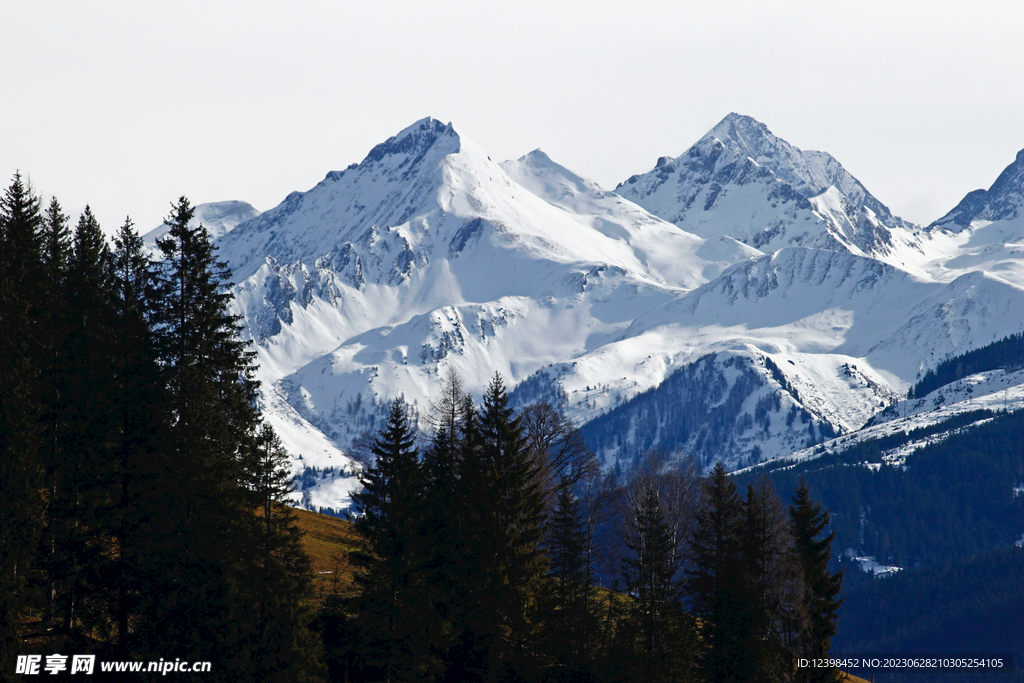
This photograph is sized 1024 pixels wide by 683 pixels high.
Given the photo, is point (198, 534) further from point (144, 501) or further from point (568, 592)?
point (568, 592)

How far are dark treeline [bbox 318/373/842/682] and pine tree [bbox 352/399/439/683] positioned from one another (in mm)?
85

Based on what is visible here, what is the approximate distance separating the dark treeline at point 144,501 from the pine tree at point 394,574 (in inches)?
152

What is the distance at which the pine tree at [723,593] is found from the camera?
207ft

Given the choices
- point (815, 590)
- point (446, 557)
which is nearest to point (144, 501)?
point (446, 557)

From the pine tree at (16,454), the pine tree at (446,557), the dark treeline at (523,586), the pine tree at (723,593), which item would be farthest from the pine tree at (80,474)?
the pine tree at (723,593)

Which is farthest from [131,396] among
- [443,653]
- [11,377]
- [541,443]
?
[541,443]

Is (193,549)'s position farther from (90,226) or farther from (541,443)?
(541,443)

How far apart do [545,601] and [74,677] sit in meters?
25.0

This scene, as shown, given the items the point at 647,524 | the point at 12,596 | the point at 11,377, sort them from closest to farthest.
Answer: the point at 12,596 → the point at 11,377 → the point at 647,524

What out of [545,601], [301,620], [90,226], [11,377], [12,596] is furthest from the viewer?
[90,226]

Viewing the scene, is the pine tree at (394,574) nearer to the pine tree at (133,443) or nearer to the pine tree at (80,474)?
the pine tree at (133,443)

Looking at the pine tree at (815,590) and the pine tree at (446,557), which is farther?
the pine tree at (815,590)

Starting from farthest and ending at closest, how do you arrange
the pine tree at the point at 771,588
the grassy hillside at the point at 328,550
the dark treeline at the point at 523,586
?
the grassy hillside at the point at 328,550 < the pine tree at the point at 771,588 < the dark treeline at the point at 523,586

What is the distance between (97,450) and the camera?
5050 cm
